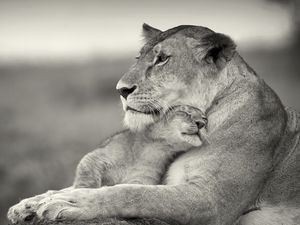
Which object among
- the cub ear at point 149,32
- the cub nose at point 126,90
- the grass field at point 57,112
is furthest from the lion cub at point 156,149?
the grass field at point 57,112

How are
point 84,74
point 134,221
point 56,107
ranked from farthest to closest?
point 84,74 < point 56,107 < point 134,221

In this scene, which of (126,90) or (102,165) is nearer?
(126,90)

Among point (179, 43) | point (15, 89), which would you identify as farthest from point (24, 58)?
point (179, 43)

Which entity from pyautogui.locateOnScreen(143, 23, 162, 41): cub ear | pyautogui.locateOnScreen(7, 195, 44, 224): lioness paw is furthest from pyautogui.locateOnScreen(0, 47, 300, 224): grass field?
pyautogui.locateOnScreen(7, 195, 44, 224): lioness paw

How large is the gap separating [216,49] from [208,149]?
0.76 m

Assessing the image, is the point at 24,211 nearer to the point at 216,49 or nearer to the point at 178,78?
the point at 178,78

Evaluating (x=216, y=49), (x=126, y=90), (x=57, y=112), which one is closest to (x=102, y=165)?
(x=126, y=90)

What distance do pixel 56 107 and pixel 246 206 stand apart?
16.3 m

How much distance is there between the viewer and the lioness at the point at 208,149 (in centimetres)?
577

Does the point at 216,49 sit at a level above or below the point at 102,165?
above

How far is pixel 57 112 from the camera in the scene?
21719 millimetres

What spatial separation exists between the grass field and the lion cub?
7.44 m

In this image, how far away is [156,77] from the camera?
6.44m

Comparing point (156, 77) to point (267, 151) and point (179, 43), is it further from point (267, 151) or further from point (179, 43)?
point (267, 151)
